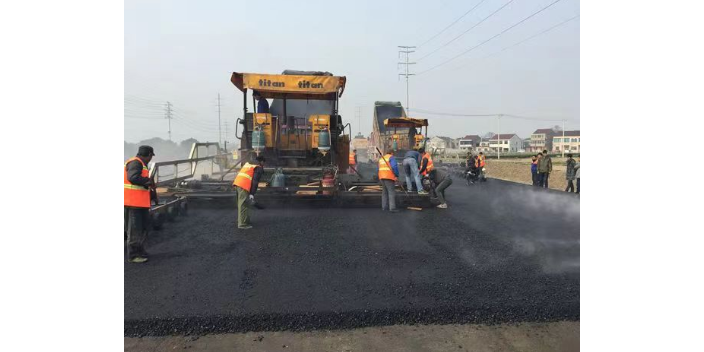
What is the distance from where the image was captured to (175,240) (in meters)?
5.38

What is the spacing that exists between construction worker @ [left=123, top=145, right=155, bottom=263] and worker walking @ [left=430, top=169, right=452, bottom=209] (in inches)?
226

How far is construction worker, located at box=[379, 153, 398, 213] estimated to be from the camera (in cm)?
765

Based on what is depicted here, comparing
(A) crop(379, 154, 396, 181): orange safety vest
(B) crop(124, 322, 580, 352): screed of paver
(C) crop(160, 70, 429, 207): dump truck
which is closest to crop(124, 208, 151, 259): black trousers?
(B) crop(124, 322, 580, 352): screed of paver

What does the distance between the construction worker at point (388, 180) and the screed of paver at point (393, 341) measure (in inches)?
186

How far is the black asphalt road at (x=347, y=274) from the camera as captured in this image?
10.3 ft

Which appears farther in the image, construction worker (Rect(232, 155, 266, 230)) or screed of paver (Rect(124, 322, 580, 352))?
construction worker (Rect(232, 155, 266, 230))

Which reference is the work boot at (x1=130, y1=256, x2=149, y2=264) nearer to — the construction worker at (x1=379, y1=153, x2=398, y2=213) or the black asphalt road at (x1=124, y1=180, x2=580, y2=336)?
the black asphalt road at (x1=124, y1=180, x2=580, y2=336)

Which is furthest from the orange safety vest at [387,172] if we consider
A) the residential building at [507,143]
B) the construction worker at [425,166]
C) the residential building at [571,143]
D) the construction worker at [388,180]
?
the residential building at [507,143]

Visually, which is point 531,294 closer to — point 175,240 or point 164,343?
point 164,343

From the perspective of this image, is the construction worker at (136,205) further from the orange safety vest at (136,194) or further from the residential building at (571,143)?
the residential building at (571,143)

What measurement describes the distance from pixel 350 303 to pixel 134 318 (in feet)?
5.61

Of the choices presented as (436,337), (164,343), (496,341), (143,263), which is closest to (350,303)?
(436,337)

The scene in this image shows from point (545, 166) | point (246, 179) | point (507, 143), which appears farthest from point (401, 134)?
point (507, 143)

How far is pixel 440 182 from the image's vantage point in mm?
8562
